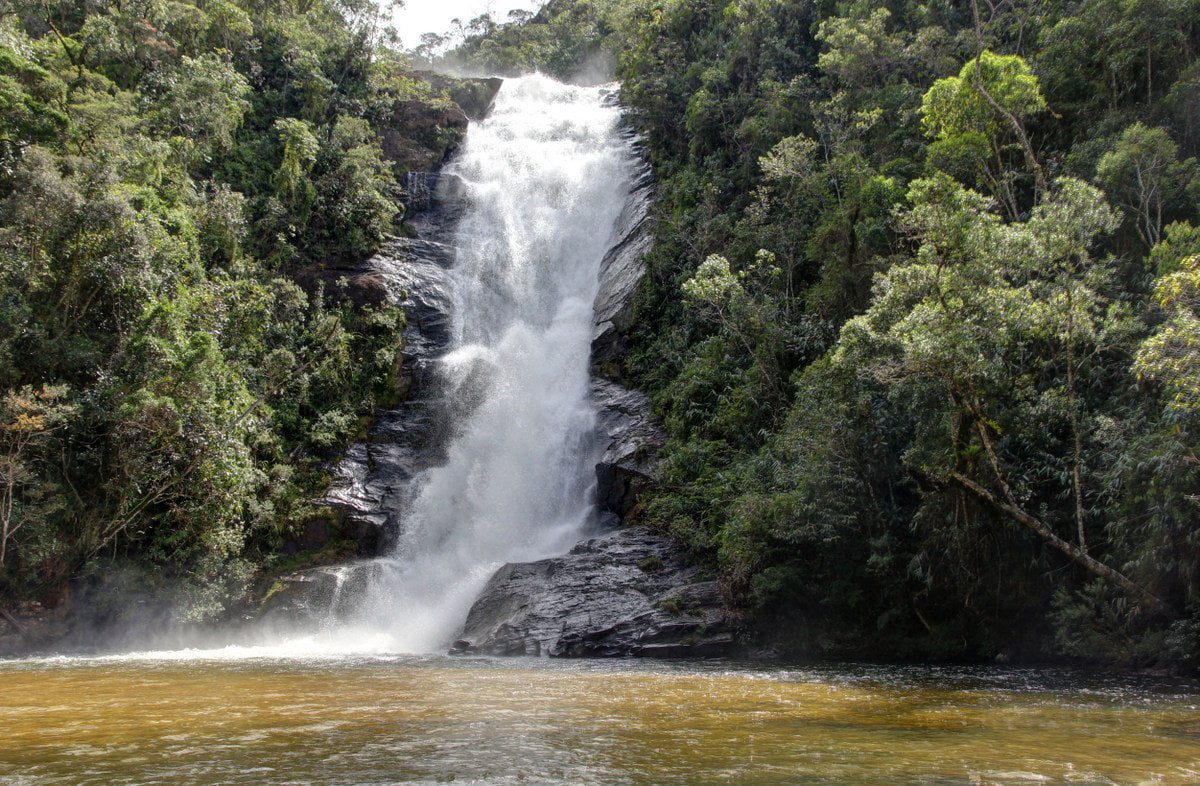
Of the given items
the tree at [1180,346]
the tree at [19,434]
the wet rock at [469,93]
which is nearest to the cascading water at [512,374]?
the wet rock at [469,93]

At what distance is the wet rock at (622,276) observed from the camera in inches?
1092

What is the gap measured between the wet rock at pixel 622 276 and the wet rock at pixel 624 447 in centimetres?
200

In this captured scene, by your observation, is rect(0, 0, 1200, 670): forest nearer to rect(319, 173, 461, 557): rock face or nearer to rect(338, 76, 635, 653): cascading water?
rect(319, 173, 461, 557): rock face

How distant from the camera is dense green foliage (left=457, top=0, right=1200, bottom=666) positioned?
1305cm

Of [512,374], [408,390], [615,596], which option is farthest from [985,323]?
[408,390]

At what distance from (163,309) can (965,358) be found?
1879 centimetres

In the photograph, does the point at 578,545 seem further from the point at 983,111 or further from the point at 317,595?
the point at 983,111

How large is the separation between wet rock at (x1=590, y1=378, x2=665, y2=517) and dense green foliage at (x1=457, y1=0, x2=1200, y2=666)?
73 centimetres

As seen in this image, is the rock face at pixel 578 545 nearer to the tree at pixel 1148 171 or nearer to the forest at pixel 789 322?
the forest at pixel 789 322

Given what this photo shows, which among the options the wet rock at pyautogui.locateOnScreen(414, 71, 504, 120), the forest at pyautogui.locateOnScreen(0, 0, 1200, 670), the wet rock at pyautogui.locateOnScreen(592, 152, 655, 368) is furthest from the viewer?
the wet rock at pyautogui.locateOnScreen(414, 71, 504, 120)

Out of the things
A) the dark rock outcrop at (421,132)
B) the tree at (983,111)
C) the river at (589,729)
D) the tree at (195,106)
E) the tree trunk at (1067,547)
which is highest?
the dark rock outcrop at (421,132)

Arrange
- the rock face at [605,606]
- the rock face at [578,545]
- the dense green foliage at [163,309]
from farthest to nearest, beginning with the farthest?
the dense green foliage at [163,309] → the rock face at [578,545] → the rock face at [605,606]

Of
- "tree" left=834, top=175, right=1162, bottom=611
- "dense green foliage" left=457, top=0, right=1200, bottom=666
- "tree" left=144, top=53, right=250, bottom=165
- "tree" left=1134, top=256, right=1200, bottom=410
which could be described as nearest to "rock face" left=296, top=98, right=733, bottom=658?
"dense green foliage" left=457, top=0, right=1200, bottom=666

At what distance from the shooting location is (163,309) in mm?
20453
